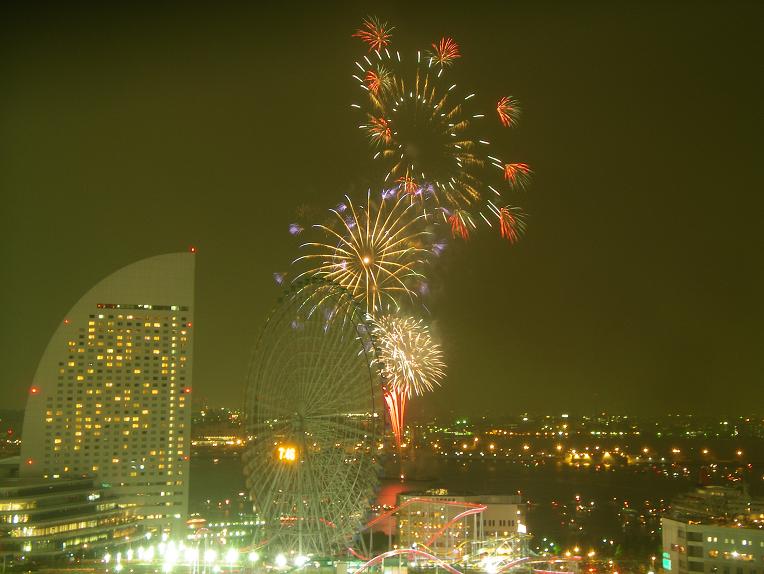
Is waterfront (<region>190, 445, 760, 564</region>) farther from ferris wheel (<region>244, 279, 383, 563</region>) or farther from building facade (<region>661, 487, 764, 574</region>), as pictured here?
ferris wheel (<region>244, 279, 383, 563</region>)

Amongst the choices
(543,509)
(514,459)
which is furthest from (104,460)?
(514,459)

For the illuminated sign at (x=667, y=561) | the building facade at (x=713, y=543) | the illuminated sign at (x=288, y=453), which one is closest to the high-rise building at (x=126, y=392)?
the illuminated sign at (x=288, y=453)

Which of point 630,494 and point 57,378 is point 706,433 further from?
point 57,378

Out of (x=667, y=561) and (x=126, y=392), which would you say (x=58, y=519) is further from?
(x=667, y=561)

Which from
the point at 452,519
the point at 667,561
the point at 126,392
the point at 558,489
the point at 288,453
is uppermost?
the point at 126,392

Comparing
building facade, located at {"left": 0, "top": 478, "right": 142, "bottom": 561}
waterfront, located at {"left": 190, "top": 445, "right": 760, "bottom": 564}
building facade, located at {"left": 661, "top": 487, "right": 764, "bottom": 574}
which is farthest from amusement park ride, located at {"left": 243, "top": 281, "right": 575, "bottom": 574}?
waterfront, located at {"left": 190, "top": 445, "right": 760, "bottom": 564}

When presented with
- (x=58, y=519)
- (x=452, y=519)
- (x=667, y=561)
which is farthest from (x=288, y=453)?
(x=667, y=561)

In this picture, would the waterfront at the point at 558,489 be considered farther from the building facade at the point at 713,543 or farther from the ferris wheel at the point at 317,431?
the ferris wheel at the point at 317,431
